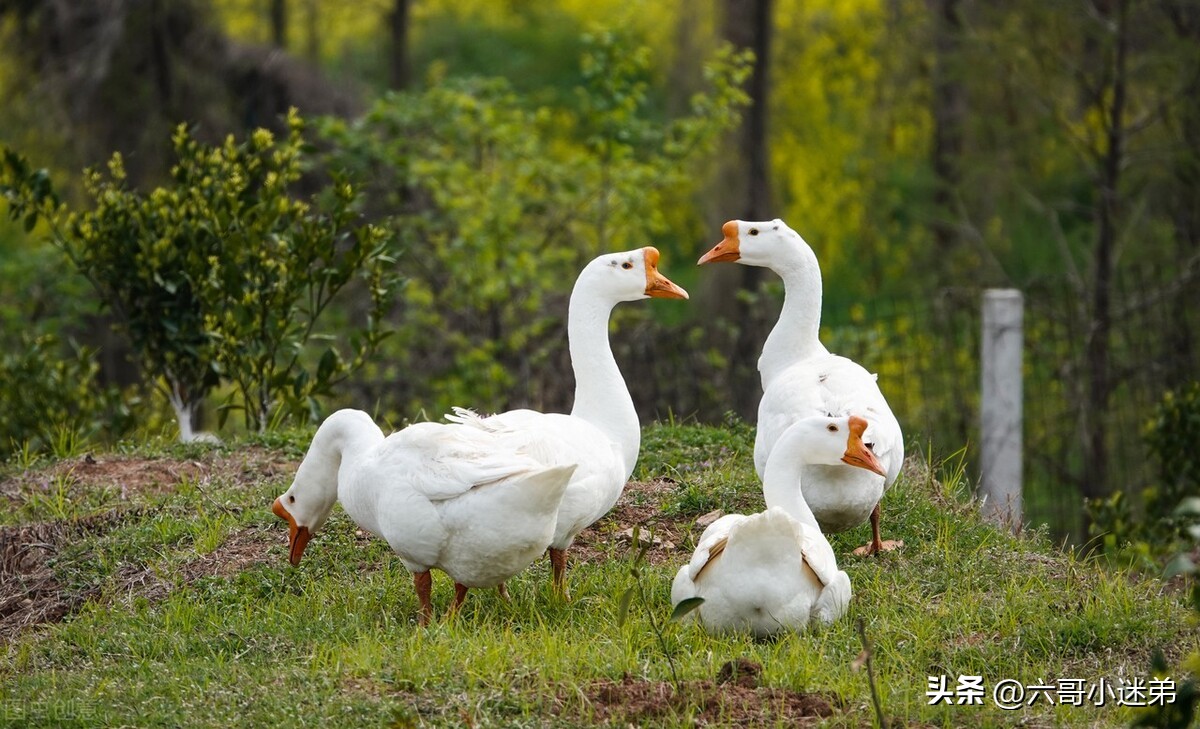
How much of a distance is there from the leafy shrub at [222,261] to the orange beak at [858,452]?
350cm

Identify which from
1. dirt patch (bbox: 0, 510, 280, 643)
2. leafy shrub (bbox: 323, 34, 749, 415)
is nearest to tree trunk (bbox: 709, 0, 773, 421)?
leafy shrub (bbox: 323, 34, 749, 415)

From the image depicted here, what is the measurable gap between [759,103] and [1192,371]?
4854mm

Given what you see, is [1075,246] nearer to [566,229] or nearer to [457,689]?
[566,229]

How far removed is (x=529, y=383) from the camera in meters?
11.5

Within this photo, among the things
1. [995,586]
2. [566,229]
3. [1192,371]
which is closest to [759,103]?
[566,229]

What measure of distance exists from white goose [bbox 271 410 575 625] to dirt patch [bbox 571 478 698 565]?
1.06 m

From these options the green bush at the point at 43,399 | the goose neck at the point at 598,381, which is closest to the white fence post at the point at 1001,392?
the goose neck at the point at 598,381

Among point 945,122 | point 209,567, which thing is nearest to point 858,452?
point 209,567

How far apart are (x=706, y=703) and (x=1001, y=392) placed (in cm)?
514

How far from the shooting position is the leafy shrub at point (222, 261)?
7762 mm

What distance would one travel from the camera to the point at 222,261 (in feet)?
25.6

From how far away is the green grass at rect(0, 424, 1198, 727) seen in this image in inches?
172

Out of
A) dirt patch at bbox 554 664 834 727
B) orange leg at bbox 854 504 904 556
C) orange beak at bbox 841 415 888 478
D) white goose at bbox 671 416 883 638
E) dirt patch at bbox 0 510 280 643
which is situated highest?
orange beak at bbox 841 415 888 478

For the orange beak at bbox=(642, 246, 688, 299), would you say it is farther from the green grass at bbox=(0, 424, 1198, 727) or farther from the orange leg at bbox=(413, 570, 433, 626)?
the orange leg at bbox=(413, 570, 433, 626)
